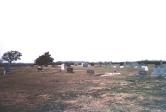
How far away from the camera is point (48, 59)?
91000mm

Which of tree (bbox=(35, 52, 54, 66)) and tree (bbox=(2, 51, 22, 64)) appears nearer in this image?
tree (bbox=(35, 52, 54, 66))

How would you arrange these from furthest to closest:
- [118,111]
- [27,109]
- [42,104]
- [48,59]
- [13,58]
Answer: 1. [13,58]
2. [48,59]
3. [42,104]
4. [27,109]
5. [118,111]

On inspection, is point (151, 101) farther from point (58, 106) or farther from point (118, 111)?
point (58, 106)

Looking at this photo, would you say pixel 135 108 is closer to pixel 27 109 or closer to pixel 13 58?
pixel 27 109

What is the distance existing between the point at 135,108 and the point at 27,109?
5.23 meters

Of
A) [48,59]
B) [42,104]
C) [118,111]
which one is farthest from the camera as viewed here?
[48,59]

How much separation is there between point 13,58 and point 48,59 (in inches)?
1080

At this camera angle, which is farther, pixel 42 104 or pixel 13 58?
pixel 13 58

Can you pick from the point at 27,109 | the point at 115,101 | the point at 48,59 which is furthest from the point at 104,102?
the point at 48,59

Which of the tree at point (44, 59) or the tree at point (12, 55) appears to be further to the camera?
the tree at point (12, 55)

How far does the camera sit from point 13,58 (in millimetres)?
113188

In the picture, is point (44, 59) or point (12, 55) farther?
point (12, 55)

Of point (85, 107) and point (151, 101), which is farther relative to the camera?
point (151, 101)

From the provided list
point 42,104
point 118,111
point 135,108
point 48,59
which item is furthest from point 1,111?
point 48,59
